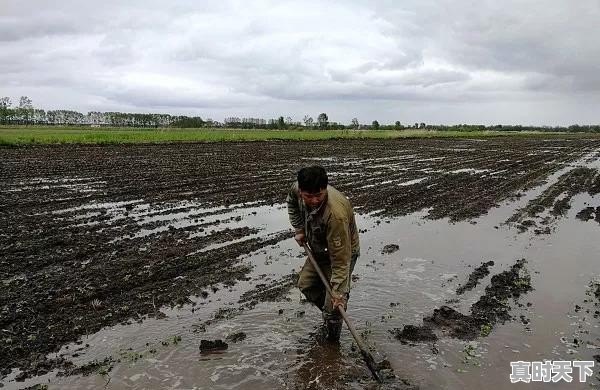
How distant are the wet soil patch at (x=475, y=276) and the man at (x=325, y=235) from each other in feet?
8.19

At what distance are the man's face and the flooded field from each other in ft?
5.23

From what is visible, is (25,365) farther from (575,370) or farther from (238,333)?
(575,370)

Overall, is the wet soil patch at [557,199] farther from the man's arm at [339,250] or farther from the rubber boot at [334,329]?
the man's arm at [339,250]

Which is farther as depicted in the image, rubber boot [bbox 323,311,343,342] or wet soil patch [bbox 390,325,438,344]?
wet soil patch [bbox 390,325,438,344]

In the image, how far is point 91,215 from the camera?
35.4 ft

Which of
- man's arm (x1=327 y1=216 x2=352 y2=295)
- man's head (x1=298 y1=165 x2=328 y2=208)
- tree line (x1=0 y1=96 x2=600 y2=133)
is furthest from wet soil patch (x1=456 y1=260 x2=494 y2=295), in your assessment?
tree line (x1=0 y1=96 x2=600 y2=133)

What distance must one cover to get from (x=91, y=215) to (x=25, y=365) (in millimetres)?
6539

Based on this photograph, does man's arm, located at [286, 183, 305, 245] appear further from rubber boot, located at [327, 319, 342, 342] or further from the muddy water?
the muddy water

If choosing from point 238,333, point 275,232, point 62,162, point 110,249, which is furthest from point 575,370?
point 62,162

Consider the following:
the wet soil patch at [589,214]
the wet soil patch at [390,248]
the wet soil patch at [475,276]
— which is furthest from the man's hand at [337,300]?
the wet soil patch at [589,214]

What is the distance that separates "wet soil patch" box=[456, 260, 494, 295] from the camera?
691 cm

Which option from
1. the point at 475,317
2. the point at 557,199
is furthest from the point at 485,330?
the point at 557,199

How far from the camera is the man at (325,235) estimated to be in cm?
434

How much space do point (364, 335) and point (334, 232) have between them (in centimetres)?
157
